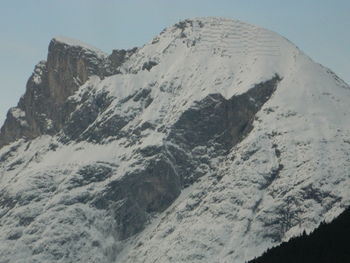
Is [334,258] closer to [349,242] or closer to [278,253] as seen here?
[349,242]

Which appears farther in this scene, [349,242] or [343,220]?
[343,220]

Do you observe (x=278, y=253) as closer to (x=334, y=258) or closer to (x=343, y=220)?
(x=343, y=220)

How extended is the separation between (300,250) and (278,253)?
8.70m

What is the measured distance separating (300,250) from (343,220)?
7.88m

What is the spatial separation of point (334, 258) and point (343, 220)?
19.8 meters

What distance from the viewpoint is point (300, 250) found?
186500 mm

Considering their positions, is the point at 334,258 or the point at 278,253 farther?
the point at 278,253

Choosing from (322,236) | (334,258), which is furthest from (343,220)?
(334,258)

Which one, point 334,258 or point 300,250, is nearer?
point 334,258

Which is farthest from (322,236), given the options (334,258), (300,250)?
(334,258)

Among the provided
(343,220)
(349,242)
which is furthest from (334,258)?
(343,220)

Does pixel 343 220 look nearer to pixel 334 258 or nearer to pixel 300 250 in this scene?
pixel 300 250

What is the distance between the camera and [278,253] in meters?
195

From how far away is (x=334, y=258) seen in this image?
17150 cm
